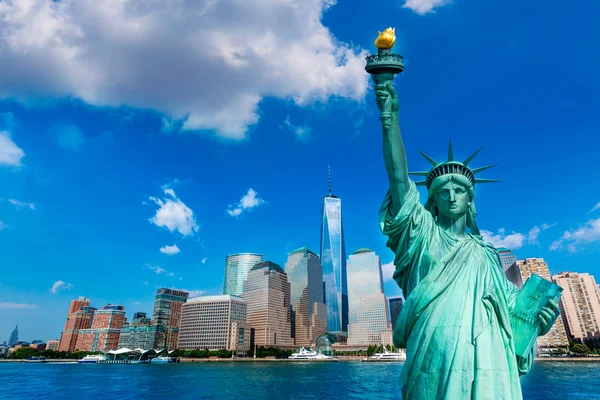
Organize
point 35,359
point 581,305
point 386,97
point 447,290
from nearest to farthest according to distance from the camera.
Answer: point 447,290, point 386,97, point 581,305, point 35,359

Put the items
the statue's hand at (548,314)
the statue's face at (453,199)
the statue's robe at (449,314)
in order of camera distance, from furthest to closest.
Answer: the statue's face at (453,199), the statue's hand at (548,314), the statue's robe at (449,314)

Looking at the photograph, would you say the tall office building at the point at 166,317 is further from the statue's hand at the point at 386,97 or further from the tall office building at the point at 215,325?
the statue's hand at the point at 386,97

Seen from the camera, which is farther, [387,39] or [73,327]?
[73,327]

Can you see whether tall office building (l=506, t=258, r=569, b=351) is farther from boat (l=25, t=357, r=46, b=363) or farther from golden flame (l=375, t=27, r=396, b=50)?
boat (l=25, t=357, r=46, b=363)

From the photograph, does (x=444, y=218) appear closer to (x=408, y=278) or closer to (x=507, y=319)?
(x=408, y=278)

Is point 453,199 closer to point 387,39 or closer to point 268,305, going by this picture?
point 387,39

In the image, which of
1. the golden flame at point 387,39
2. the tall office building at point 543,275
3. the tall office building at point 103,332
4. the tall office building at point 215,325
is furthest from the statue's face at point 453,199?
the tall office building at point 103,332

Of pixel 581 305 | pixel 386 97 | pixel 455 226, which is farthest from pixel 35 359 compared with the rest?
pixel 581 305
